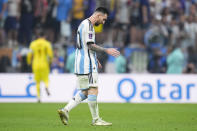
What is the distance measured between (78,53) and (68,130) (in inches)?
72.2

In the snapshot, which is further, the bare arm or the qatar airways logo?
the qatar airways logo

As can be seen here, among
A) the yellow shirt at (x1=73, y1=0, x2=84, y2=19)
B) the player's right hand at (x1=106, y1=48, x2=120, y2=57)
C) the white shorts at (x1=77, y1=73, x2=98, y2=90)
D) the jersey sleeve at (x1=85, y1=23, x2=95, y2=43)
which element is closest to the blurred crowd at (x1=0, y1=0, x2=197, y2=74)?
the yellow shirt at (x1=73, y1=0, x2=84, y2=19)

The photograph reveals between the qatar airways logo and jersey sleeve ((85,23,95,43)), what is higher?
jersey sleeve ((85,23,95,43))

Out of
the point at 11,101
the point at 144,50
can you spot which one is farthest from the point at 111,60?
the point at 11,101

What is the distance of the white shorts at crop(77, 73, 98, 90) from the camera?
11.1m

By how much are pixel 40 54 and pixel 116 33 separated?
3974 mm

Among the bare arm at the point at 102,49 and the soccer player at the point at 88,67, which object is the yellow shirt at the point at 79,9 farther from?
the bare arm at the point at 102,49

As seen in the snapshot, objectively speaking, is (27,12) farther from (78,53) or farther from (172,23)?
(78,53)

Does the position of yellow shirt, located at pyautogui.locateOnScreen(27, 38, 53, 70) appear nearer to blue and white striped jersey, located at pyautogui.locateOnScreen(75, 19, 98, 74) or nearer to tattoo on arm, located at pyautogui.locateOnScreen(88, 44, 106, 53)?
blue and white striped jersey, located at pyautogui.locateOnScreen(75, 19, 98, 74)

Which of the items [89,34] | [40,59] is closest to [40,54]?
[40,59]

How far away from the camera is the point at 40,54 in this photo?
837 inches

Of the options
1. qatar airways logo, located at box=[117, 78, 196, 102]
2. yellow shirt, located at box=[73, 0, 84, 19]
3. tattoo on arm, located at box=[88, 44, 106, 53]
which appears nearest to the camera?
tattoo on arm, located at box=[88, 44, 106, 53]

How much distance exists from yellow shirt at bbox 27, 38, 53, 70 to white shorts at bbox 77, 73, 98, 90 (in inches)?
386

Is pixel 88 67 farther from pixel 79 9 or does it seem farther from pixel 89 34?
pixel 79 9
